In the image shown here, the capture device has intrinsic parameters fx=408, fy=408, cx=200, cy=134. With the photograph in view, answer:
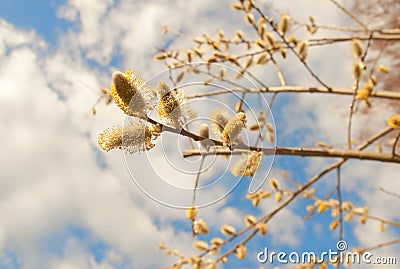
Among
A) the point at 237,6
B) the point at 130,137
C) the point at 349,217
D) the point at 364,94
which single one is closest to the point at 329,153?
the point at 364,94

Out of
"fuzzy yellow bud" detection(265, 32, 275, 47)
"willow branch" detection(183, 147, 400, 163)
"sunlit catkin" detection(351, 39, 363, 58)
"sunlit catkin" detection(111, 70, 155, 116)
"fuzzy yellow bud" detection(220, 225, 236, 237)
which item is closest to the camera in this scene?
"sunlit catkin" detection(111, 70, 155, 116)

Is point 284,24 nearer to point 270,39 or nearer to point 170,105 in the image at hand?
point 270,39

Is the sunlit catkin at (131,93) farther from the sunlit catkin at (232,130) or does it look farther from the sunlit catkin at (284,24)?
the sunlit catkin at (284,24)

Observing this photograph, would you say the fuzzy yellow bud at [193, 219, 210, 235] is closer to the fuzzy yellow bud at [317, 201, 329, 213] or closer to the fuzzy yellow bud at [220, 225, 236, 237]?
the fuzzy yellow bud at [220, 225, 236, 237]

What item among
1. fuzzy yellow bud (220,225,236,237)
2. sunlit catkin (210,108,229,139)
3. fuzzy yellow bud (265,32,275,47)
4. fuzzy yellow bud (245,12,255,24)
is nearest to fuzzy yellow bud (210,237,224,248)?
fuzzy yellow bud (220,225,236,237)

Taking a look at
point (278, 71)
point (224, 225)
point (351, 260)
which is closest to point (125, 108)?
point (224, 225)

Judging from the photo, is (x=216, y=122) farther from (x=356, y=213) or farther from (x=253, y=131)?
(x=356, y=213)
